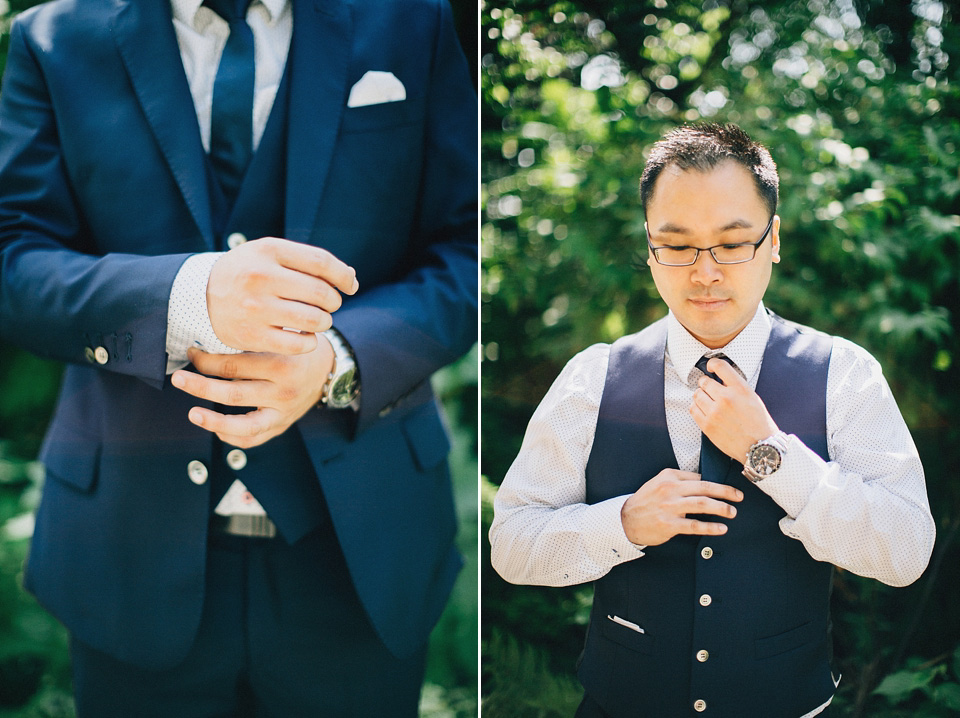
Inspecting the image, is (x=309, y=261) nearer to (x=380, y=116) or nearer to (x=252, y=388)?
(x=252, y=388)

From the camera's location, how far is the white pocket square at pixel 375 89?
1435 millimetres

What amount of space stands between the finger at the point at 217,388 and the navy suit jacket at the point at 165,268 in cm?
7

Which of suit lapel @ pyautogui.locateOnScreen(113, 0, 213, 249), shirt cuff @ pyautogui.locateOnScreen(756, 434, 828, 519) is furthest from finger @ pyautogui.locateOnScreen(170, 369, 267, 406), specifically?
shirt cuff @ pyautogui.locateOnScreen(756, 434, 828, 519)

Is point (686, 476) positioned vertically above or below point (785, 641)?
above

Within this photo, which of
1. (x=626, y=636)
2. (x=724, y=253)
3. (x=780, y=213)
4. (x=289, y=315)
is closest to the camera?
(x=289, y=315)

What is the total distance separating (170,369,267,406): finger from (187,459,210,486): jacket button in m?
0.20

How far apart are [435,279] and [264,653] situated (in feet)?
2.55

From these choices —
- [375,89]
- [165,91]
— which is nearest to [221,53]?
[165,91]

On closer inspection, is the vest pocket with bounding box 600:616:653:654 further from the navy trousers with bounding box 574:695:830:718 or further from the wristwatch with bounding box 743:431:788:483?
the wristwatch with bounding box 743:431:788:483

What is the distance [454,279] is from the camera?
150cm

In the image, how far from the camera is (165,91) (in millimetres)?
1345

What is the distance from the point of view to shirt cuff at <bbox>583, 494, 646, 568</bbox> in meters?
1.37

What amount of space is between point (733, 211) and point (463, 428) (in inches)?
54.6

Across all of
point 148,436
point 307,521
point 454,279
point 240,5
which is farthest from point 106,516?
point 240,5
